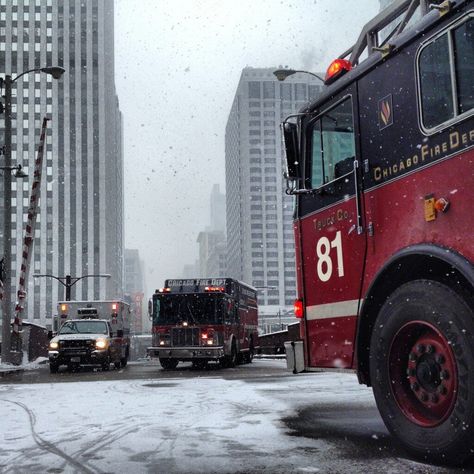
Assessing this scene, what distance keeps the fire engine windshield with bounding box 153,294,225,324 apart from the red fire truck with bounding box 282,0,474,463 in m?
14.0

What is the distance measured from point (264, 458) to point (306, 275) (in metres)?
2.35

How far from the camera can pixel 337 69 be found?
266 inches

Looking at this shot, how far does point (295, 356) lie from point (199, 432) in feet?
4.37

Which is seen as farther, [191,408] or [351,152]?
[191,408]

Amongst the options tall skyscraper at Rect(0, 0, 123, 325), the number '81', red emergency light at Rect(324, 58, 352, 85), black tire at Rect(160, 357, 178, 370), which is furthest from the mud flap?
tall skyscraper at Rect(0, 0, 123, 325)

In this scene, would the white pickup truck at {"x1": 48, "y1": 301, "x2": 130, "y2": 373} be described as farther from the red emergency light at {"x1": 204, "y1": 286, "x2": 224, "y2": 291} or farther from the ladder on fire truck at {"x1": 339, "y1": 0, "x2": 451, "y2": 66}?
the ladder on fire truck at {"x1": 339, "y1": 0, "x2": 451, "y2": 66}

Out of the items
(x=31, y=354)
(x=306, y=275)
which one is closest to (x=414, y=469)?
(x=306, y=275)

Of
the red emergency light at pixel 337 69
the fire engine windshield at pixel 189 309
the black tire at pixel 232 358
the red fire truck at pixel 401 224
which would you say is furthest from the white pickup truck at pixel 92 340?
the red emergency light at pixel 337 69

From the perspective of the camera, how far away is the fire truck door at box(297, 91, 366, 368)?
6.32 metres

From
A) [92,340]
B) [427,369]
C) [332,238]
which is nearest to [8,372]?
[92,340]

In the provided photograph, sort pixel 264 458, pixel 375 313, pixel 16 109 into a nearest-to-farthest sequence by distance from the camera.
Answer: pixel 264 458 < pixel 375 313 < pixel 16 109

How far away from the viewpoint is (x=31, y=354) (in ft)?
105

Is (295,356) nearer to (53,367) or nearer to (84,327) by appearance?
(53,367)

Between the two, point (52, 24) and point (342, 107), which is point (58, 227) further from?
point (342, 107)
